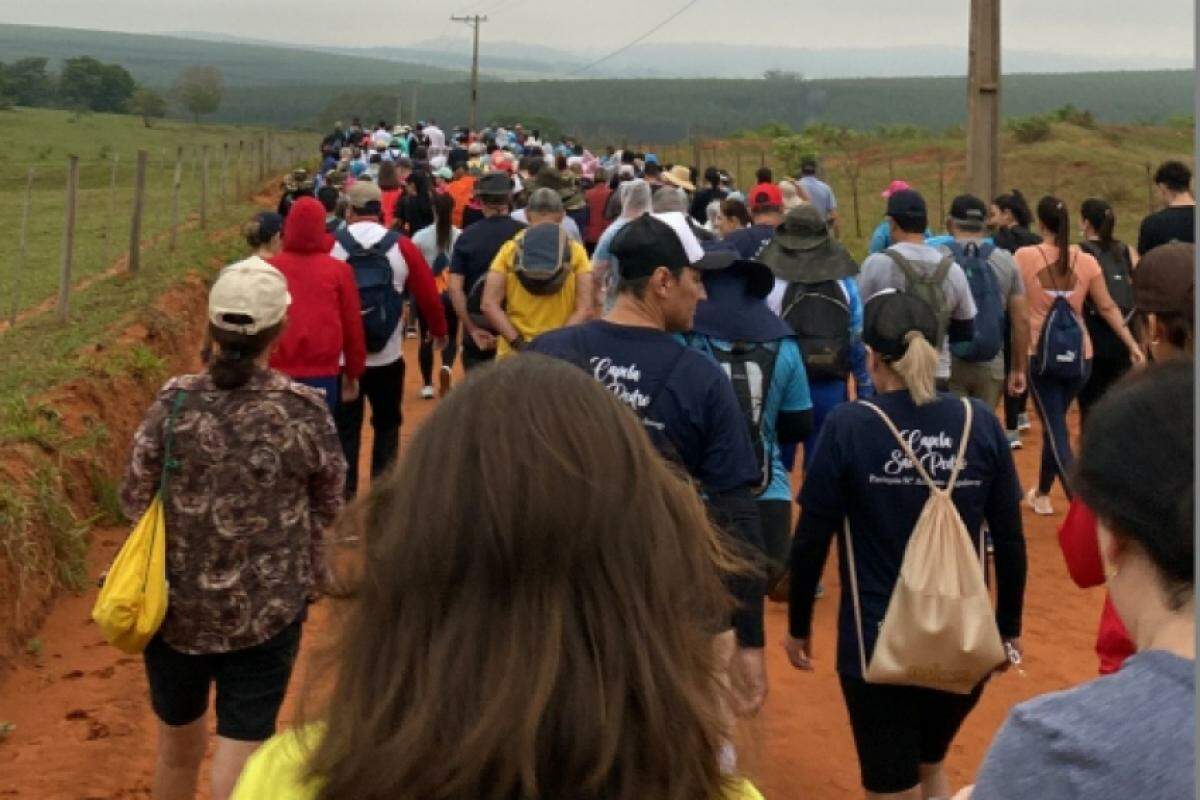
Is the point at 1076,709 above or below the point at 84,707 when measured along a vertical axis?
above

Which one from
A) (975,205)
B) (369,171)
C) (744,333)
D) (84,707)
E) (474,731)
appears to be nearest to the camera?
(474,731)

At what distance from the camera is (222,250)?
22.3 m

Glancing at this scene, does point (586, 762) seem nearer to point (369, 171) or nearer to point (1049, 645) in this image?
point (1049, 645)

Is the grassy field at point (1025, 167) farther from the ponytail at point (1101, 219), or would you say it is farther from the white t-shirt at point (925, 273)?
the white t-shirt at point (925, 273)

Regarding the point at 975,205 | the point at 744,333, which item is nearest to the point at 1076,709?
the point at 744,333

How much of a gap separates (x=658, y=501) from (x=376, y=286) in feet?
23.5

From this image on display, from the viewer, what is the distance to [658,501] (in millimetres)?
1886

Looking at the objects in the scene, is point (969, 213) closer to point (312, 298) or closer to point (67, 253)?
point (312, 298)

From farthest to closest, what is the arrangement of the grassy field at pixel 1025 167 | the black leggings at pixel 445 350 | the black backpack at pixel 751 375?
the grassy field at pixel 1025 167 < the black leggings at pixel 445 350 < the black backpack at pixel 751 375

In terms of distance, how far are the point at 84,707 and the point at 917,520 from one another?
4130mm

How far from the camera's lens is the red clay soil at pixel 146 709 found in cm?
636

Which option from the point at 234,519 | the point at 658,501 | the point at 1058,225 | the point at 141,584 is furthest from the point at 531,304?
the point at 658,501

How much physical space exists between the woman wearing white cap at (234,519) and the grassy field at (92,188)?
12810mm

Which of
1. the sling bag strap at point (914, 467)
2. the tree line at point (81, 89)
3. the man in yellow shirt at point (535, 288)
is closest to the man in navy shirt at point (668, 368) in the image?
the sling bag strap at point (914, 467)
